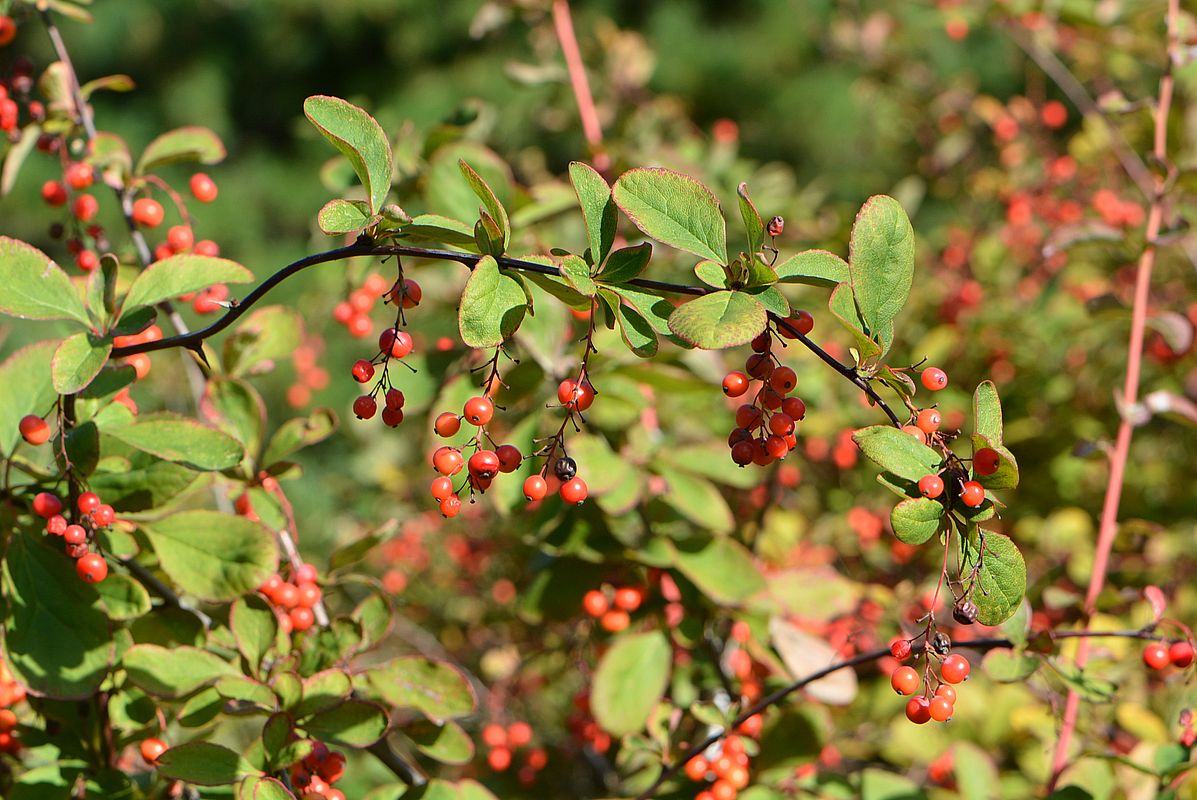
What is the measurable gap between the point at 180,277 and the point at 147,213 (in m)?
0.46

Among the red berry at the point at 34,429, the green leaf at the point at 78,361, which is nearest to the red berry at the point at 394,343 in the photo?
the green leaf at the point at 78,361

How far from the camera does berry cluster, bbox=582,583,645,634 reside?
158 cm

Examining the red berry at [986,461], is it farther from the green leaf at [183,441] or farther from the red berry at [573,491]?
the green leaf at [183,441]

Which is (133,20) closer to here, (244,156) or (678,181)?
(244,156)

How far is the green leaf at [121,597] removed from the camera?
1178 mm

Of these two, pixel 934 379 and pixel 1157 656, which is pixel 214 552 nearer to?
pixel 934 379

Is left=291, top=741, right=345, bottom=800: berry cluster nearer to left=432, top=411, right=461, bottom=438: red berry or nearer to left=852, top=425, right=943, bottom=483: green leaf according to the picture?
left=432, top=411, right=461, bottom=438: red berry

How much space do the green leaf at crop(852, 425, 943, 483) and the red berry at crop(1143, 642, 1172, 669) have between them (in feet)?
1.59

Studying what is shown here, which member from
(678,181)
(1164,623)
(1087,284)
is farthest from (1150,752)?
(1087,284)

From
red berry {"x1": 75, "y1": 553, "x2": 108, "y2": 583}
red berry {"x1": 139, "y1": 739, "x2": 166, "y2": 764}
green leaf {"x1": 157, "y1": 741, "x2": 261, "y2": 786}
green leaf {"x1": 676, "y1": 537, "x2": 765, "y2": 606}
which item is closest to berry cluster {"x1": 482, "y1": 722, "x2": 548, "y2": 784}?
green leaf {"x1": 676, "y1": 537, "x2": 765, "y2": 606}

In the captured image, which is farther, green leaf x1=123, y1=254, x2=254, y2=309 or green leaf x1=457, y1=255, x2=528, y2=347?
green leaf x1=123, y1=254, x2=254, y2=309

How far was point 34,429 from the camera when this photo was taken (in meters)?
1.08

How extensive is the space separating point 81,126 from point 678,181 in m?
1.03

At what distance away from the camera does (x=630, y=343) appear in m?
0.91
